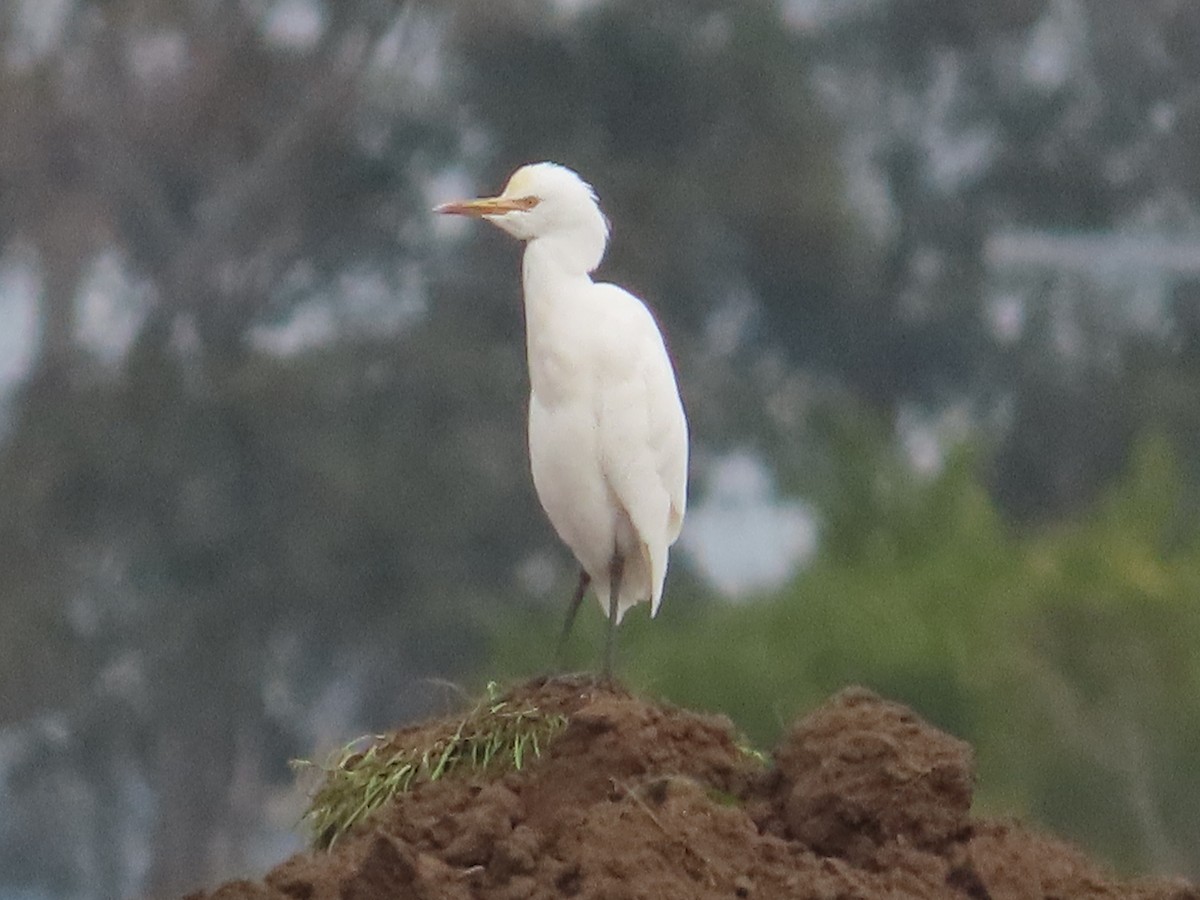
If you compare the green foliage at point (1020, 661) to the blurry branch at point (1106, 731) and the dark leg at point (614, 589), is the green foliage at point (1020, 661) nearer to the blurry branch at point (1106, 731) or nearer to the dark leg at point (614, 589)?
the blurry branch at point (1106, 731)

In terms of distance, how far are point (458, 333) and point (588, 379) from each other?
312 inches

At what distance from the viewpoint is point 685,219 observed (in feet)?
39.0

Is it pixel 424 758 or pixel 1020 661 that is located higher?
pixel 1020 661

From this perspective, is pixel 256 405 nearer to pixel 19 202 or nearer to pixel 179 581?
pixel 179 581

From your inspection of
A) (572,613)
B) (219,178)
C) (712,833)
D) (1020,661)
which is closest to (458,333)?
(219,178)

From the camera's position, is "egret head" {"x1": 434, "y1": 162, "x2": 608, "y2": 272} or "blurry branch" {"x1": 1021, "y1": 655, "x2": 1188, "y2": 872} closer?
"egret head" {"x1": 434, "y1": 162, "x2": 608, "y2": 272}

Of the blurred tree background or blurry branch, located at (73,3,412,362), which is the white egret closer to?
the blurred tree background

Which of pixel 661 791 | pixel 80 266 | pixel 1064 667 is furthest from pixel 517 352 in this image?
pixel 661 791

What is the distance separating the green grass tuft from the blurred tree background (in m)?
5.86

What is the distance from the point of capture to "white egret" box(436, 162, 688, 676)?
3.60 m

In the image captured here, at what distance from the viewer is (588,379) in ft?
11.9

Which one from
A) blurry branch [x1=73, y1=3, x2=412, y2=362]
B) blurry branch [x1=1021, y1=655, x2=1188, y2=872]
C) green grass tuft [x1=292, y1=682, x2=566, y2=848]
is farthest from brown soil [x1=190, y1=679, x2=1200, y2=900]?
blurry branch [x1=73, y1=3, x2=412, y2=362]

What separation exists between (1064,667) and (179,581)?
15.6 ft

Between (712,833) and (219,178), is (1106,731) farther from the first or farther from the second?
(712,833)
